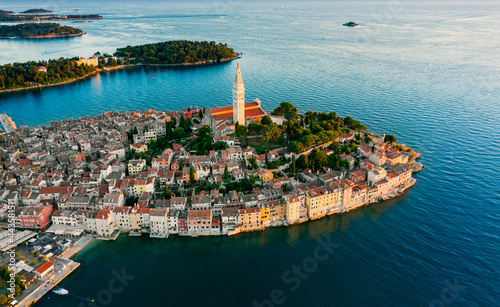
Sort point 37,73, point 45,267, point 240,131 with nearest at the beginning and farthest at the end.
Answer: point 45,267 < point 240,131 < point 37,73

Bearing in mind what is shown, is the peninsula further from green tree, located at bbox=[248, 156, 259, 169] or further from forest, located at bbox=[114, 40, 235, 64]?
green tree, located at bbox=[248, 156, 259, 169]

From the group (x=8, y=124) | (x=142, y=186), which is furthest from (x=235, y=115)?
(x=8, y=124)

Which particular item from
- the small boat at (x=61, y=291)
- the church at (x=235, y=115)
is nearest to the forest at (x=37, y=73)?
the church at (x=235, y=115)

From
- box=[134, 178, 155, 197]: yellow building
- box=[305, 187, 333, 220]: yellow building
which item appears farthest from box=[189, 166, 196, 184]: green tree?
box=[305, 187, 333, 220]: yellow building

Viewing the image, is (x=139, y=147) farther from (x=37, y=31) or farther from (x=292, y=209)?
(x=37, y=31)

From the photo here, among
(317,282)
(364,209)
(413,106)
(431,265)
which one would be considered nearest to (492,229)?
(431,265)

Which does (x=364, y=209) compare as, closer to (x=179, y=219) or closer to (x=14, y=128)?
(x=179, y=219)

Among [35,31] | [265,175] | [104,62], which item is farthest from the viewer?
[35,31]

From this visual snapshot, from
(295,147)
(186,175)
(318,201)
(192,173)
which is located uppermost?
(295,147)
